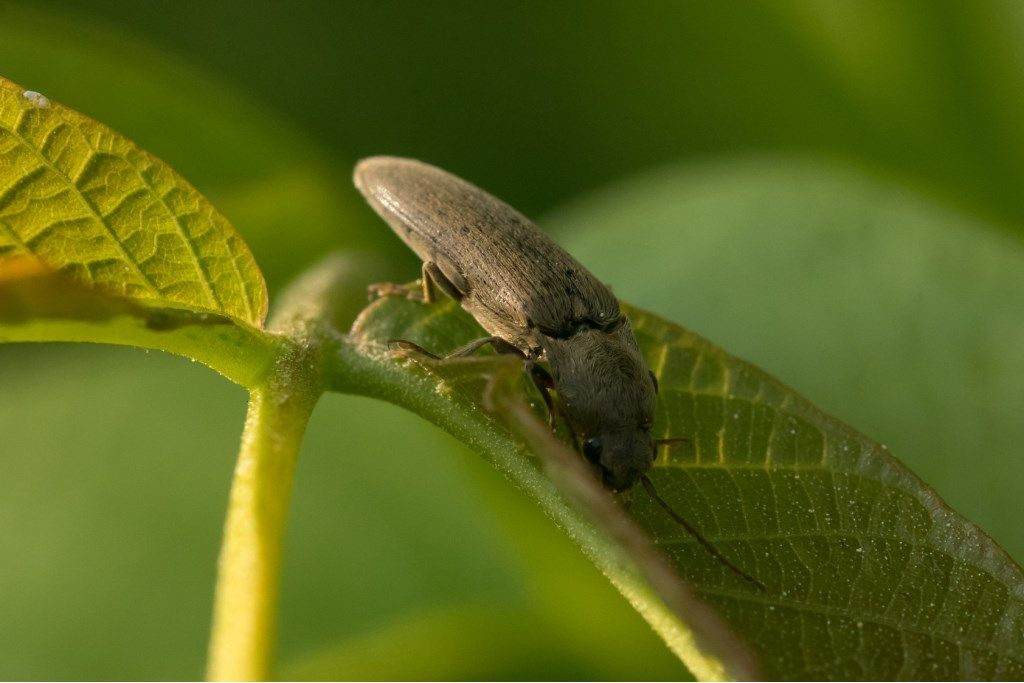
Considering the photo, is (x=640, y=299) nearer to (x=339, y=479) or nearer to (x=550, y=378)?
(x=550, y=378)

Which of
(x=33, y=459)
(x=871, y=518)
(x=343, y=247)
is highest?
(x=343, y=247)

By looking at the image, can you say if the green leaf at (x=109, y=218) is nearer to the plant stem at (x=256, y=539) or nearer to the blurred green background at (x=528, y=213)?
the plant stem at (x=256, y=539)

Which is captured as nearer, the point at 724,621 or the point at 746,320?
the point at 724,621

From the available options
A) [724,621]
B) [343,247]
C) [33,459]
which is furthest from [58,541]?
[724,621]

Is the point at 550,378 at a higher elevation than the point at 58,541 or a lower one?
Answer: lower

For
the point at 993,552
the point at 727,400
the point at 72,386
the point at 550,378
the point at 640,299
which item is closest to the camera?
the point at 993,552

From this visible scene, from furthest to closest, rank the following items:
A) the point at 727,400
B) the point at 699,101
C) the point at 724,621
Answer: the point at 699,101 < the point at 727,400 < the point at 724,621

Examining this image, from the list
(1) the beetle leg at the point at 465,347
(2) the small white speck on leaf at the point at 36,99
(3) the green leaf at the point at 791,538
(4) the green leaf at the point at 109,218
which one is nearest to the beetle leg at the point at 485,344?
(1) the beetle leg at the point at 465,347
